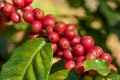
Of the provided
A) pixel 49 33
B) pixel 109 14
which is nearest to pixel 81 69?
pixel 49 33

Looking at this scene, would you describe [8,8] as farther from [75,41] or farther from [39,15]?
[75,41]

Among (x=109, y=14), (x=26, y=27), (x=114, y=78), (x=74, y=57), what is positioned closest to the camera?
(x=114, y=78)

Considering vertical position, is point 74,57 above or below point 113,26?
above

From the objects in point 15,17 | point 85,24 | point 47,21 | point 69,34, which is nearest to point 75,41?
point 69,34

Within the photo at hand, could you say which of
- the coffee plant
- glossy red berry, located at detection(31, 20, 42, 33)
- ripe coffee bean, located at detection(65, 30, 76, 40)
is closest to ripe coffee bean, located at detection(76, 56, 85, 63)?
the coffee plant

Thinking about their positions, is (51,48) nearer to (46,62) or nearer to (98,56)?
(46,62)

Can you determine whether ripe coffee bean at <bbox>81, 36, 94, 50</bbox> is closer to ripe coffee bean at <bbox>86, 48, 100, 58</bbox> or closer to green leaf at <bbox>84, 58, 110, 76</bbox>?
ripe coffee bean at <bbox>86, 48, 100, 58</bbox>
